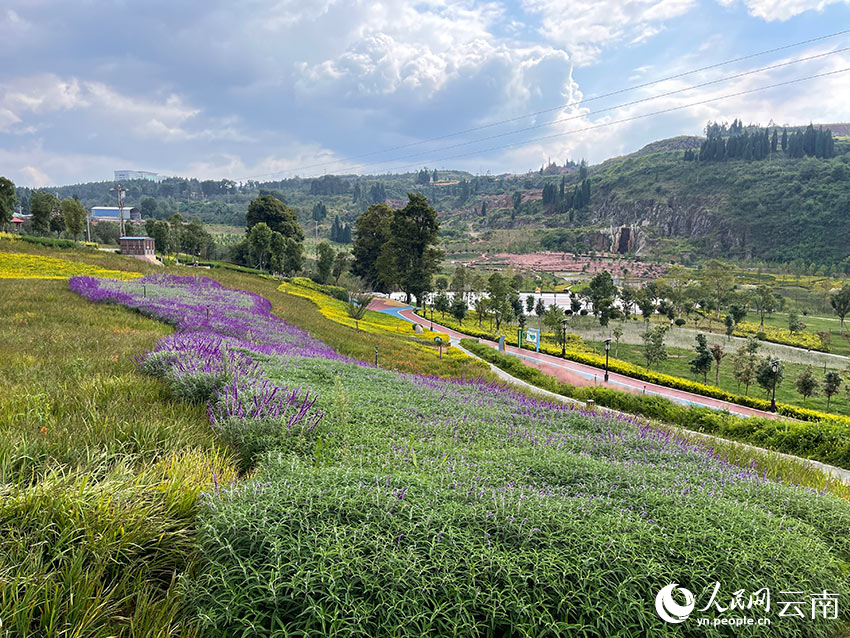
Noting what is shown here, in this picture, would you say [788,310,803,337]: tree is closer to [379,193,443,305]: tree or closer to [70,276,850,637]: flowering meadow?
[379,193,443,305]: tree

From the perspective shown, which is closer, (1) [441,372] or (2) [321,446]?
(2) [321,446]

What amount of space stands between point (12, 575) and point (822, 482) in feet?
33.4

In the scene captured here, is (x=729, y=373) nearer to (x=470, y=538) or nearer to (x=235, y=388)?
(x=235, y=388)

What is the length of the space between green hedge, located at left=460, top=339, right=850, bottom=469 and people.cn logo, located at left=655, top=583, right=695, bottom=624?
11.2m

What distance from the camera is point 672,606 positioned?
2.74m

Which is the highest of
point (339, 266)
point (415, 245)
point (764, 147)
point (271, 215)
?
point (764, 147)

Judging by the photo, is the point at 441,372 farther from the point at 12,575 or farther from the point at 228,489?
the point at 12,575

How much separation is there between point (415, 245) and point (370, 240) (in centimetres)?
1225

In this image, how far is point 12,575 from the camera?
2.30 metres

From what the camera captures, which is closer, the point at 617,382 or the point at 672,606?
the point at 672,606

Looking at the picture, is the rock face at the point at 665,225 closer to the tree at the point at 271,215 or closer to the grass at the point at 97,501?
the tree at the point at 271,215

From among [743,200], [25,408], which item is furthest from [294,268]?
[743,200]

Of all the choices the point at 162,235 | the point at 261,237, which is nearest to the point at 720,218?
the point at 261,237

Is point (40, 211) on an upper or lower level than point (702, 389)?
upper
